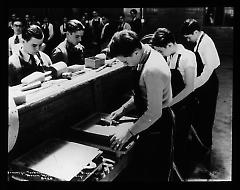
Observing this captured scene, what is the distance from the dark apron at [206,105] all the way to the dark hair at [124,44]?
5.98 feet

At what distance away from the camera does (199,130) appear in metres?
4.39

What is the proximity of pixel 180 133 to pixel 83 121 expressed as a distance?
160 centimetres

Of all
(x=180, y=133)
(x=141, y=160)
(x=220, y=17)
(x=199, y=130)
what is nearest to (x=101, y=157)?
(x=141, y=160)

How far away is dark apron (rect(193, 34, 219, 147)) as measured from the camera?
13.1 feet

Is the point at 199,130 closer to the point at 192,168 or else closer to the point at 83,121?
the point at 192,168

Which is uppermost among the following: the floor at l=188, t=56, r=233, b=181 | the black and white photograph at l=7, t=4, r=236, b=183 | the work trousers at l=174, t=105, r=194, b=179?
the black and white photograph at l=7, t=4, r=236, b=183

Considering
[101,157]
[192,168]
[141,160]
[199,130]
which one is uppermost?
[101,157]

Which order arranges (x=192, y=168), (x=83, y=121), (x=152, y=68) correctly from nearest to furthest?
(x=152, y=68) → (x=83, y=121) → (x=192, y=168)

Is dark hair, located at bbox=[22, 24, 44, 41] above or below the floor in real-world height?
above

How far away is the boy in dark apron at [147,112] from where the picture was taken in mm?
2338

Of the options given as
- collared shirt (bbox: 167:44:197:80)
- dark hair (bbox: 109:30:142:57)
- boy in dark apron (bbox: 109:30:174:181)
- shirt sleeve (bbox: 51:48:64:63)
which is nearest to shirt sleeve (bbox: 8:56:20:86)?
shirt sleeve (bbox: 51:48:64:63)

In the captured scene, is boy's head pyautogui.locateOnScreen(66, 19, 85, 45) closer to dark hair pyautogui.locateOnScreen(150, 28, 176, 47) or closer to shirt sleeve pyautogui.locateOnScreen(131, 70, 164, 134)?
dark hair pyautogui.locateOnScreen(150, 28, 176, 47)

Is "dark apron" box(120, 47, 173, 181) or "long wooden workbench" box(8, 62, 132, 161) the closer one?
"long wooden workbench" box(8, 62, 132, 161)

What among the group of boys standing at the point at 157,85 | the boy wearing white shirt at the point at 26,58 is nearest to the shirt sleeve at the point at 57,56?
the group of boys standing at the point at 157,85
